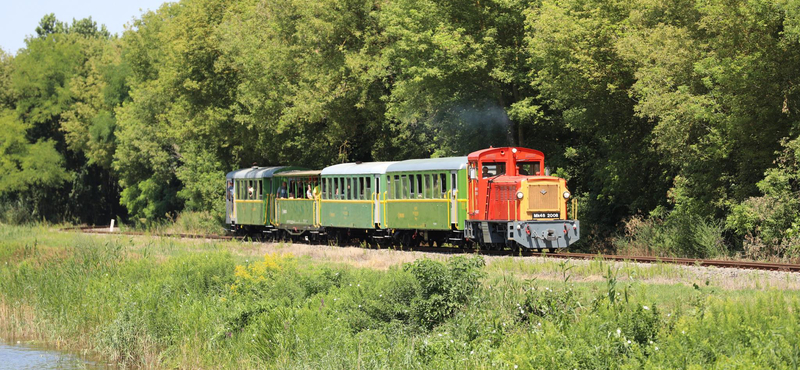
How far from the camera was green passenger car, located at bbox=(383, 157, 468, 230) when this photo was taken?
28750 mm

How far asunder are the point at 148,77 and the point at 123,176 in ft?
28.8

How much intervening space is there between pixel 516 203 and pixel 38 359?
Answer: 1386 centimetres

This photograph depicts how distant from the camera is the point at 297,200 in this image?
3781 centimetres

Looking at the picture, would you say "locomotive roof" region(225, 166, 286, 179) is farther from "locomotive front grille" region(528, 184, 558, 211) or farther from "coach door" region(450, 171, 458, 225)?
"locomotive front grille" region(528, 184, 558, 211)

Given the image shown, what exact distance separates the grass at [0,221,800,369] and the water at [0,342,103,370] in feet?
1.71

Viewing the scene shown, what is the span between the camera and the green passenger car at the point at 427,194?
2875 centimetres

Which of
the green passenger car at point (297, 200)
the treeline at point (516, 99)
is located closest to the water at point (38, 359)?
the treeline at point (516, 99)

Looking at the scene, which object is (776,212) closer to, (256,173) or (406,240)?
(406,240)

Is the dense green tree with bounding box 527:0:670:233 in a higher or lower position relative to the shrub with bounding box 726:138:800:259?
higher

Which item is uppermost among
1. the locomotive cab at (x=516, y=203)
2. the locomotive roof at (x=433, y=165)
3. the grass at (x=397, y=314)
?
the locomotive roof at (x=433, y=165)

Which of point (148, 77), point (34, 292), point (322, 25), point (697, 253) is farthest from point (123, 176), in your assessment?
point (697, 253)

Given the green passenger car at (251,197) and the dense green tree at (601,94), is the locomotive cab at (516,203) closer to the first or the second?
the dense green tree at (601,94)

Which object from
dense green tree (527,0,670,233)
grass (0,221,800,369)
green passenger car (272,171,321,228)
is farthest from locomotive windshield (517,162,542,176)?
green passenger car (272,171,321,228)

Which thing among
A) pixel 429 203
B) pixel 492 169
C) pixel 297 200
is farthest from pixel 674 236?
pixel 297 200
